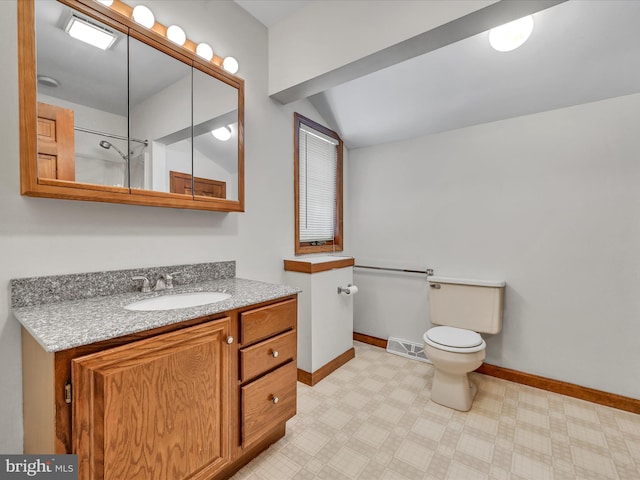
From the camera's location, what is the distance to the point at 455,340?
1.92m

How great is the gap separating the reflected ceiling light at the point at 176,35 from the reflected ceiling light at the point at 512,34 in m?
1.77

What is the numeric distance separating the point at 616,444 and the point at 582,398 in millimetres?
458

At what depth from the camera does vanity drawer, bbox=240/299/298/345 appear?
1280mm

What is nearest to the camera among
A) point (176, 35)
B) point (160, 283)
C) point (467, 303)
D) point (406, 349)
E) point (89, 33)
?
point (89, 33)

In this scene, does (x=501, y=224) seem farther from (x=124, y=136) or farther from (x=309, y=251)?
(x=124, y=136)

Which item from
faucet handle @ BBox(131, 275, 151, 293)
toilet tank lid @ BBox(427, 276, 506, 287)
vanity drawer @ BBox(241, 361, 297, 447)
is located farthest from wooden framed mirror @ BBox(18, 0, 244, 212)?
toilet tank lid @ BBox(427, 276, 506, 287)

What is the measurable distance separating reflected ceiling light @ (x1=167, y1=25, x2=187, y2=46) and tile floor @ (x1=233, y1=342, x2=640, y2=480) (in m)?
2.27

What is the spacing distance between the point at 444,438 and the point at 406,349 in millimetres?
1082

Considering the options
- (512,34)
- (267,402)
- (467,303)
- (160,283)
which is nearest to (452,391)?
(467,303)

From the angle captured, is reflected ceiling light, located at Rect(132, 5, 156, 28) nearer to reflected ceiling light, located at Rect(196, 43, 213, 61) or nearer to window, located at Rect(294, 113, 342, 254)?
reflected ceiling light, located at Rect(196, 43, 213, 61)

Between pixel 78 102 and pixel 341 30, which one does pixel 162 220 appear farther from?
pixel 341 30

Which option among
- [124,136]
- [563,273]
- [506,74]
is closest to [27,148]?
[124,136]

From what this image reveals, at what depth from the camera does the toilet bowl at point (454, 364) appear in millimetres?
1805

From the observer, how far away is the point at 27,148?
42.0 inches
